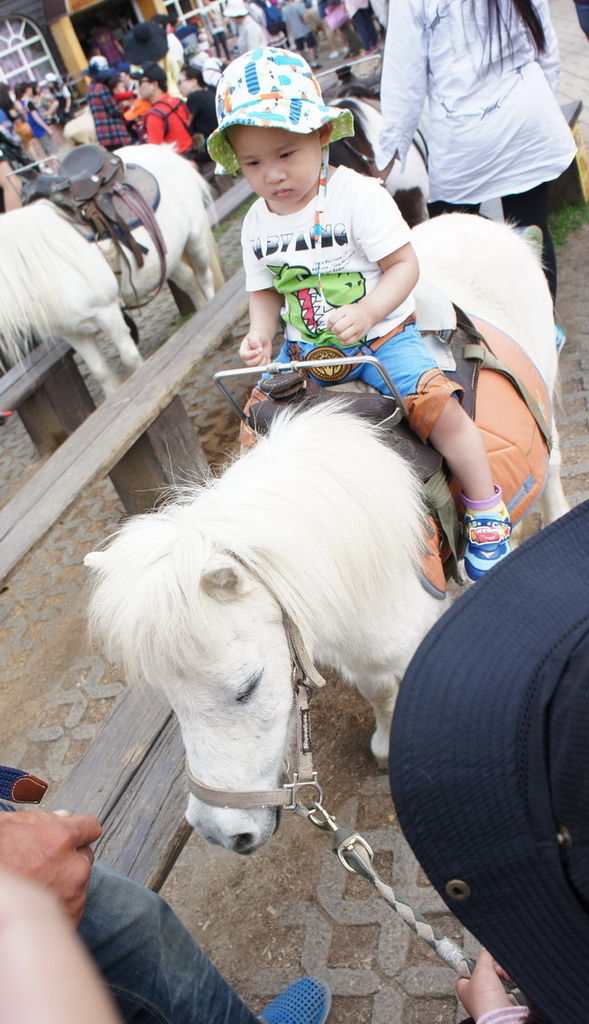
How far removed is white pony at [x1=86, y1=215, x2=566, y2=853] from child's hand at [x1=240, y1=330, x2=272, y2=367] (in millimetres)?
355

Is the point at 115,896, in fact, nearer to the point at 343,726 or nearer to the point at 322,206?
the point at 343,726

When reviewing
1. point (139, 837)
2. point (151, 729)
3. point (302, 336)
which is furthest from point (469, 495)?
point (139, 837)

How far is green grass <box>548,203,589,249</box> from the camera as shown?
5.80m

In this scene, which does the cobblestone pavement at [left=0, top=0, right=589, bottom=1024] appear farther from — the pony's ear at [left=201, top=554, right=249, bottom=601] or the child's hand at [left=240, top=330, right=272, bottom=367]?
the child's hand at [left=240, top=330, right=272, bottom=367]

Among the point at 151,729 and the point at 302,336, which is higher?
the point at 302,336

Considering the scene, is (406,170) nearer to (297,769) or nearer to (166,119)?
(166,119)

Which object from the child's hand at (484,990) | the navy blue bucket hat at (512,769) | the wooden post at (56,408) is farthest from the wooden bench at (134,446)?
the navy blue bucket hat at (512,769)

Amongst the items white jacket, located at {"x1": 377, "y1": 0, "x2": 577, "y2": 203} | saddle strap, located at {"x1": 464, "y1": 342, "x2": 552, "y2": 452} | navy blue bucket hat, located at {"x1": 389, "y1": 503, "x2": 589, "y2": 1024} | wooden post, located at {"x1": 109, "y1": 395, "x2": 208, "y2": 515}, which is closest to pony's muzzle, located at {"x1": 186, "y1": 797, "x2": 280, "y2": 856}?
navy blue bucket hat, located at {"x1": 389, "y1": 503, "x2": 589, "y2": 1024}

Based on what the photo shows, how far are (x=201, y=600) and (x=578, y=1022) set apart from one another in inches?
37.1

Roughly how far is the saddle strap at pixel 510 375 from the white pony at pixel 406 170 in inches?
142

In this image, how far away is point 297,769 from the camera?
1703mm

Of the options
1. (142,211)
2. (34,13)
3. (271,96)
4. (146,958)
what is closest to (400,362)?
(271,96)

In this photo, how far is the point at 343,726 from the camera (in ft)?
9.04

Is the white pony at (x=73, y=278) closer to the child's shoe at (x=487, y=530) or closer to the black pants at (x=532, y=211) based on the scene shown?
the black pants at (x=532, y=211)
